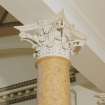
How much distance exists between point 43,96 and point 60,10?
1096mm

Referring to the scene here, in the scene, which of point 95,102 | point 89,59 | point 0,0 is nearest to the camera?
point 0,0

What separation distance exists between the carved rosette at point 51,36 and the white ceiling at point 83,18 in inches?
5.6

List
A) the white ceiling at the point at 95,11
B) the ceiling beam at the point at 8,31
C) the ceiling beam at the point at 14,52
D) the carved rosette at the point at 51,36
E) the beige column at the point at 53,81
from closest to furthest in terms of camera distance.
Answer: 1. the beige column at the point at 53,81
2. the carved rosette at the point at 51,36
3. the white ceiling at the point at 95,11
4. the ceiling beam at the point at 8,31
5. the ceiling beam at the point at 14,52

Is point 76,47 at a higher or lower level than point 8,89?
higher

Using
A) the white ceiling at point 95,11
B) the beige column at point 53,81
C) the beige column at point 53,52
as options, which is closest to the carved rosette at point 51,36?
the beige column at point 53,52

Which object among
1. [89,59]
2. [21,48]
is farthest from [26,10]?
[21,48]

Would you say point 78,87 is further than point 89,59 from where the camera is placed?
Yes

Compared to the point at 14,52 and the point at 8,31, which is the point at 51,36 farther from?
the point at 14,52

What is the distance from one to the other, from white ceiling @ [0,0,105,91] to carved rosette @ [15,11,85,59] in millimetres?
143

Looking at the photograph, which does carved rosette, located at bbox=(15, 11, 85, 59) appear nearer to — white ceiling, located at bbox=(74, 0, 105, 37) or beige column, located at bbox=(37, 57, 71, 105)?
beige column, located at bbox=(37, 57, 71, 105)

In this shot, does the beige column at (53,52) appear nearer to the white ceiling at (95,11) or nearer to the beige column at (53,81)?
the beige column at (53,81)

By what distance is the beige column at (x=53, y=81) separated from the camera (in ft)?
14.4

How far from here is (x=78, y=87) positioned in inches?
305

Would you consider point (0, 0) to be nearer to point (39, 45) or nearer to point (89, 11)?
point (39, 45)
